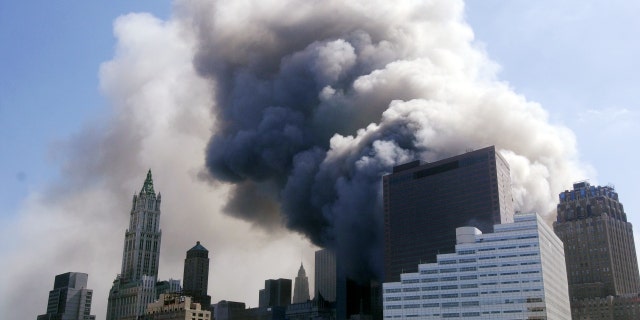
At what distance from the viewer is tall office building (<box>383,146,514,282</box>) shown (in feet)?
488

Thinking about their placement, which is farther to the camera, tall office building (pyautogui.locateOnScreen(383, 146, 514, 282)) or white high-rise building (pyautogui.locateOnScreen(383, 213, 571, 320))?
tall office building (pyautogui.locateOnScreen(383, 146, 514, 282))

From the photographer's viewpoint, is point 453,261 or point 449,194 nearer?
point 453,261

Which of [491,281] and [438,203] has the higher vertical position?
[438,203]

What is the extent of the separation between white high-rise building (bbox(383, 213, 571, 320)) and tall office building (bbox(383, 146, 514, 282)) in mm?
23690

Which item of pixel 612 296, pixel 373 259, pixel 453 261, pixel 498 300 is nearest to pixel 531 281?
pixel 498 300

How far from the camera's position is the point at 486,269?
116 m

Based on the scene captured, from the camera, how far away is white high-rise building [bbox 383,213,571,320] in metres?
112

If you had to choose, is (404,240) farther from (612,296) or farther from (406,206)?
(612,296)

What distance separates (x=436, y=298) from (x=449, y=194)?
40968mm

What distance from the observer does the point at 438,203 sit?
15838cm

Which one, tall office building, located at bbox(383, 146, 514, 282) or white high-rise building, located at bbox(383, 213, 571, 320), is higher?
tall office building, located at bbox(383, 146, 514, 282)

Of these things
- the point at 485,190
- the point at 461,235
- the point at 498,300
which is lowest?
the point at 498,300

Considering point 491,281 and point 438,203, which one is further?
point 438,203

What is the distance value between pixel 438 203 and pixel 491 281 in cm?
4479
